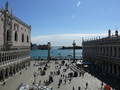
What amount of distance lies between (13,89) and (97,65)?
100ft

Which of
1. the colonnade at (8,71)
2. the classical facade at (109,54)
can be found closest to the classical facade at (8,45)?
the colonnade at (8,71)

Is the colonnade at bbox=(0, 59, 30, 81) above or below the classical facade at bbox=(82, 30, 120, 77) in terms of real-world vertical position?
below

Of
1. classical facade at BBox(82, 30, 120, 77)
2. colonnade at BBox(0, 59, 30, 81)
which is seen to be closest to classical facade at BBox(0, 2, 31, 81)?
colonnade at BBox(0, 59, 30, 81)

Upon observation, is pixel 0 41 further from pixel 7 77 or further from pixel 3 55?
pixel 7 77

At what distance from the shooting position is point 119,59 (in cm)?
3288

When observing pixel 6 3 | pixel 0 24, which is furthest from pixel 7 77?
pixel 6 3

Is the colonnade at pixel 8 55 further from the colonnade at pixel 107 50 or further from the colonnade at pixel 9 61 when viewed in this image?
the colonnade at pixel 107 50

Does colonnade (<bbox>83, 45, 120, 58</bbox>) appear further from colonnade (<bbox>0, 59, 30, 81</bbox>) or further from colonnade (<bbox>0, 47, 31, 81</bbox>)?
colonnade (<bbox>0, 59, 30, 81</bbox>)

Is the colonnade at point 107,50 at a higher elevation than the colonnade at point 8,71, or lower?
higher

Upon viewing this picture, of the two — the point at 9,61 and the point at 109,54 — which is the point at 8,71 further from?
the point at 109,54

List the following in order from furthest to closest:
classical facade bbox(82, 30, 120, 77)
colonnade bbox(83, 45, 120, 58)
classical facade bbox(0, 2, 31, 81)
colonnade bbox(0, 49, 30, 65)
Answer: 1. colonnade bbox(83, 45, 120, 58)
2. classical facade bbox(82, 30, 120, 77)
3. classical facade bbox(0, 2, 31, 81)
4. colonnade bbox(0, 49, 30, 65)

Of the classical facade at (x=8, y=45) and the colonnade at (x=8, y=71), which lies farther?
the classical facade at (x=8, y=45)

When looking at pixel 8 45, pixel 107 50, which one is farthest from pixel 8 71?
pixel 107 50

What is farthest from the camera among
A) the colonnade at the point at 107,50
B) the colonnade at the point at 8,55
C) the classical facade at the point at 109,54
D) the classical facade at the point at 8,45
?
the colonnade at the point at 107,50
